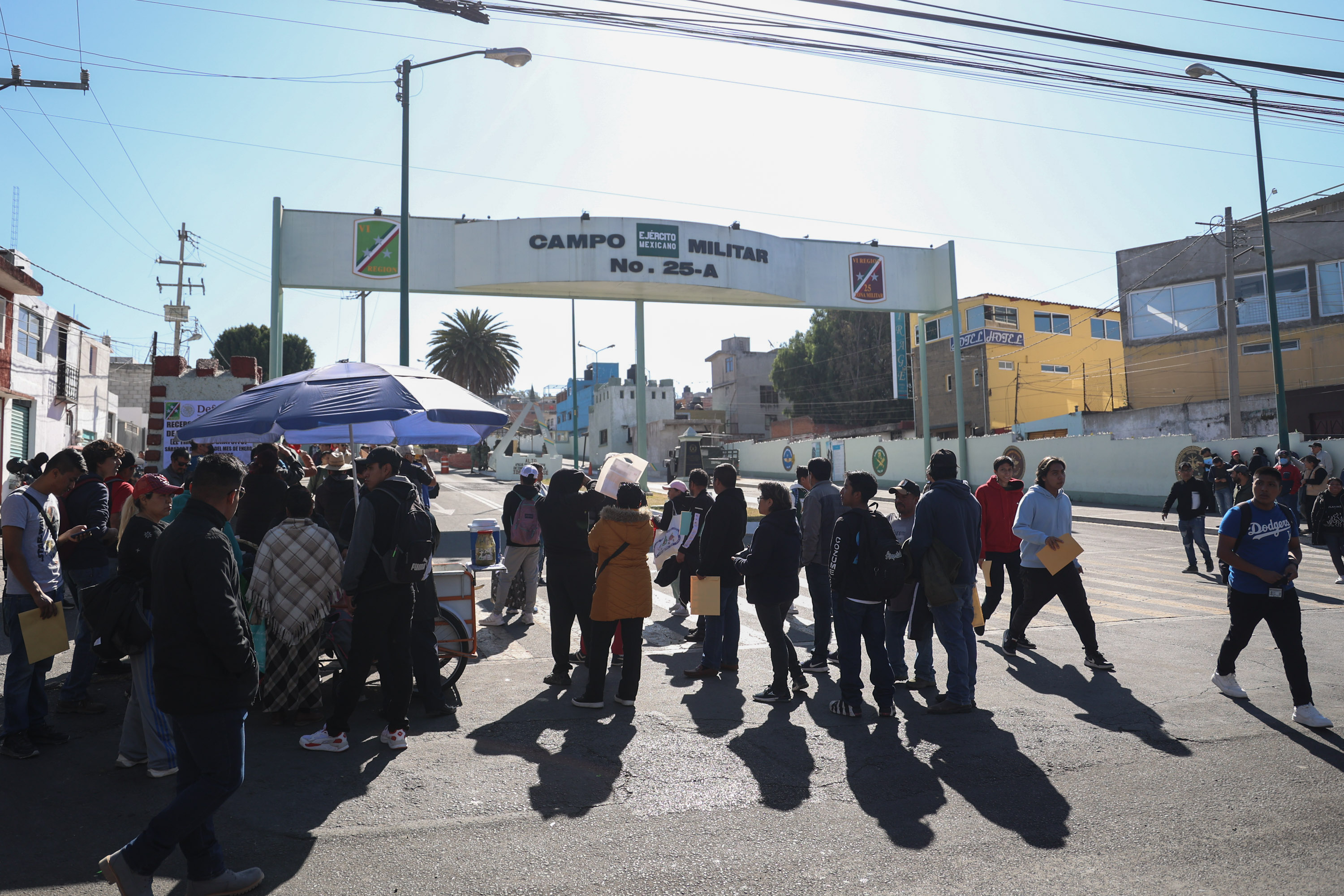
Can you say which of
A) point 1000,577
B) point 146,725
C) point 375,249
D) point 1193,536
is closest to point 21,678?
point 146,725

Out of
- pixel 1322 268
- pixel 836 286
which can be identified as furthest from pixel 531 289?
pixel 1322 268

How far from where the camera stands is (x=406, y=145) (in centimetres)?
1702

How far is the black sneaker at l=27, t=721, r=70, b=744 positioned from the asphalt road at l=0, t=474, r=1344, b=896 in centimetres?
16

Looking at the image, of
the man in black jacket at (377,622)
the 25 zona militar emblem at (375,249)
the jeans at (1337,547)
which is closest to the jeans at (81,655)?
the man in black jacket at (377,622)

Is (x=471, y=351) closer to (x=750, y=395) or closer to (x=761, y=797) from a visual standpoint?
(x=750, y=395)

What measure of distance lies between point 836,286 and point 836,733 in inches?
928

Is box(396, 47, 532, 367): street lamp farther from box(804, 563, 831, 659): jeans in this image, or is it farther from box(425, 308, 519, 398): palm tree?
box(425, 308, 519, 398): palm tree

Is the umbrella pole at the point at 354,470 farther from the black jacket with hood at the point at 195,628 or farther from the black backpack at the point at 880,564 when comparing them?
the black backpack at the point at 880,564

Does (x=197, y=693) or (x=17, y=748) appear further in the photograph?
(x=17, y=748)

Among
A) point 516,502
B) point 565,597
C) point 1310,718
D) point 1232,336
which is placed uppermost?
point 1232,336

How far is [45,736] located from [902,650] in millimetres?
6150

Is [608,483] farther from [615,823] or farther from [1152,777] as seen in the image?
[1152,777]

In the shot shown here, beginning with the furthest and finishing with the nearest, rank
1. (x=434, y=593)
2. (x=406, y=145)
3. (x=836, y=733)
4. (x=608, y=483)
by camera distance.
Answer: (x=406, y=145) < (x=608, y=483) < (x=434, y=593) < (x=836, y=733)

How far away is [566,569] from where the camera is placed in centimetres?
735
